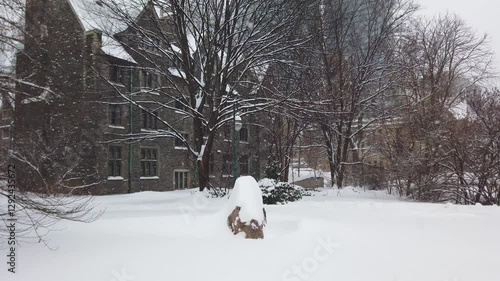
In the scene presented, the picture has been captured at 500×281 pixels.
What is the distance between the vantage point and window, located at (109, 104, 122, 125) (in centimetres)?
2658

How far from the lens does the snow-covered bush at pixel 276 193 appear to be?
15328mm

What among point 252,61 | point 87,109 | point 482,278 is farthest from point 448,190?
point 87,109

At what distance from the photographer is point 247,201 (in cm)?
843

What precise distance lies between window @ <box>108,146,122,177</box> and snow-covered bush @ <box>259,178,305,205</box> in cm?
1413

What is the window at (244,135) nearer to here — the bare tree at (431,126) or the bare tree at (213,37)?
the bare tree at (431,126)

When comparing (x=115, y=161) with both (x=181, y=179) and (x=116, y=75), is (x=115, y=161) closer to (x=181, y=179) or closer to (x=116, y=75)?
(x=116, y=75)

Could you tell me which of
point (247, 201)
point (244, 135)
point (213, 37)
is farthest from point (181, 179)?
point (247, 201)

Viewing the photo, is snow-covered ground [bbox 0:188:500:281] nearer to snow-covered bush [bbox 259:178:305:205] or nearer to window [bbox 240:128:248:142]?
snow-covered bush [bbox 259:178:305:205]

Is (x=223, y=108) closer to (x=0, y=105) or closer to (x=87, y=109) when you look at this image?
(x=87, y=109)

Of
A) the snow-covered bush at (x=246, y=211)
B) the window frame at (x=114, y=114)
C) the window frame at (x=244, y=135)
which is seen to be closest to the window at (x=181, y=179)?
the window frame at (x=114, y=114)

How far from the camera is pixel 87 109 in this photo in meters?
23.6

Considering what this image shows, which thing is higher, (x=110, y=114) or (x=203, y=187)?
(x=110, y=114)

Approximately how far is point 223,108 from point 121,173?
12.3m

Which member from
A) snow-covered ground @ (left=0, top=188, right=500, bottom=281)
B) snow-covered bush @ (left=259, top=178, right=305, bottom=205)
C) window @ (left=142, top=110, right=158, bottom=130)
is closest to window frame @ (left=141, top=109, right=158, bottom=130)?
window @ (left=142, top=110, right=158, bottom=130)
